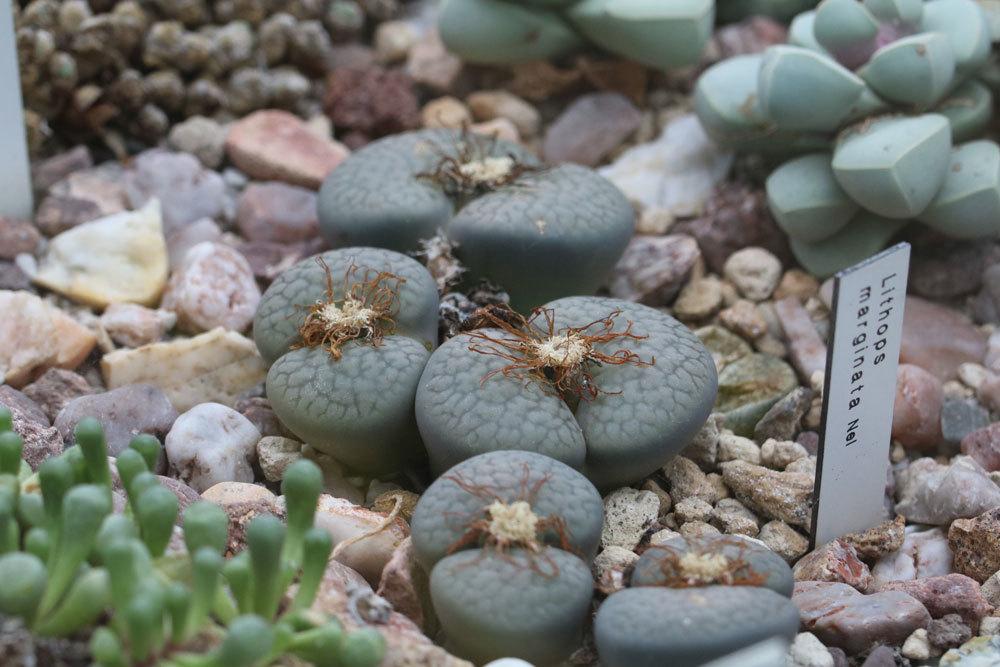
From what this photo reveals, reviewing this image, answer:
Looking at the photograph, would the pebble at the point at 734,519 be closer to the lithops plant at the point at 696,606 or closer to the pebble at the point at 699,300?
the lithops plant at the point at 696,606

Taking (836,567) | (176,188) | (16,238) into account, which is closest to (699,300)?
(836,567)

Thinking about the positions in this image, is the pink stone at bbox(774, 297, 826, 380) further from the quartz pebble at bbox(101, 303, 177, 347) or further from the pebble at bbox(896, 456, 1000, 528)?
the quartz pebble at bbox(101, 303, 177, 347)

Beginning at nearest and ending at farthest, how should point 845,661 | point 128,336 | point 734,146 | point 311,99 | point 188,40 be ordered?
point 845,661 → point 128,336 → point 734,146 → point 188,40 → point 311,99

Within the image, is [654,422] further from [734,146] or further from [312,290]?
[734,146]

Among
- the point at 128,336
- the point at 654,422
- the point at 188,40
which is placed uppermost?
the point at 188,40

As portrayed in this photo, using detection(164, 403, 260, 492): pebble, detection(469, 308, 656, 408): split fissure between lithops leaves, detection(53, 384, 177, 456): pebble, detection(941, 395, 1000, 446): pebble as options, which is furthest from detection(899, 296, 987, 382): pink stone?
detection(53, 384, 177, 456): pebble

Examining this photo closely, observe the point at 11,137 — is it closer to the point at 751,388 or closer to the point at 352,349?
the point at 352,349

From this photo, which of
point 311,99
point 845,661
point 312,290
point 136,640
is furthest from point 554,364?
point 311,99
